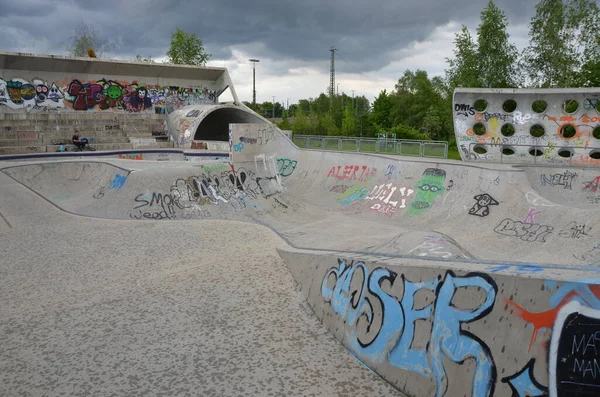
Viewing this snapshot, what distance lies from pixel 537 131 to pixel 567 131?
1.36m

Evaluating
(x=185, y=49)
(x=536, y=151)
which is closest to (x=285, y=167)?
(x=536, y=151)

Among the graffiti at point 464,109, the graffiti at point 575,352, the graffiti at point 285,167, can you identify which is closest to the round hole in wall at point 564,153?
the graffiti at point 464,109

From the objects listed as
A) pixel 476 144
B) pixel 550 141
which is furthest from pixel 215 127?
pixel 550 141

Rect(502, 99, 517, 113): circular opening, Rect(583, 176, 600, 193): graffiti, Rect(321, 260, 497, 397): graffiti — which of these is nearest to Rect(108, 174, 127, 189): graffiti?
Rect(321, 260, 497, 397): graffiti

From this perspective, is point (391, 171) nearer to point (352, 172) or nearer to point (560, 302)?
point (352, 172)

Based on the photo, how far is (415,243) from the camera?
35.8 feet

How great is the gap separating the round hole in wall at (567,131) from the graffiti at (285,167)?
1347cm

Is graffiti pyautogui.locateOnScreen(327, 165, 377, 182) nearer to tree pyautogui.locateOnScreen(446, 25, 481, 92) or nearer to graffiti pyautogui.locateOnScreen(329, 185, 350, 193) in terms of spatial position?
graffiti pyautogui.locateOnScreen(329, 185, 350, 193)

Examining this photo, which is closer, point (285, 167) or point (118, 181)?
point (118, 181)

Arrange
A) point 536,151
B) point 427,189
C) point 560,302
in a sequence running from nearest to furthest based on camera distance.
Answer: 1. point 560,302
2. point 427,189
3. point 536,151

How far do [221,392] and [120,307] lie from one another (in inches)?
101

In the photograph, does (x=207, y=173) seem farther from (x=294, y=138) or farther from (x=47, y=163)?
(x=294, y=138)

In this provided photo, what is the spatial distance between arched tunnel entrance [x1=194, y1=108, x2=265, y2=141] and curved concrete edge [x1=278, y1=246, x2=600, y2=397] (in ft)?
108

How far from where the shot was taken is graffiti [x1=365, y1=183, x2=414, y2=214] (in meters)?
19.4
